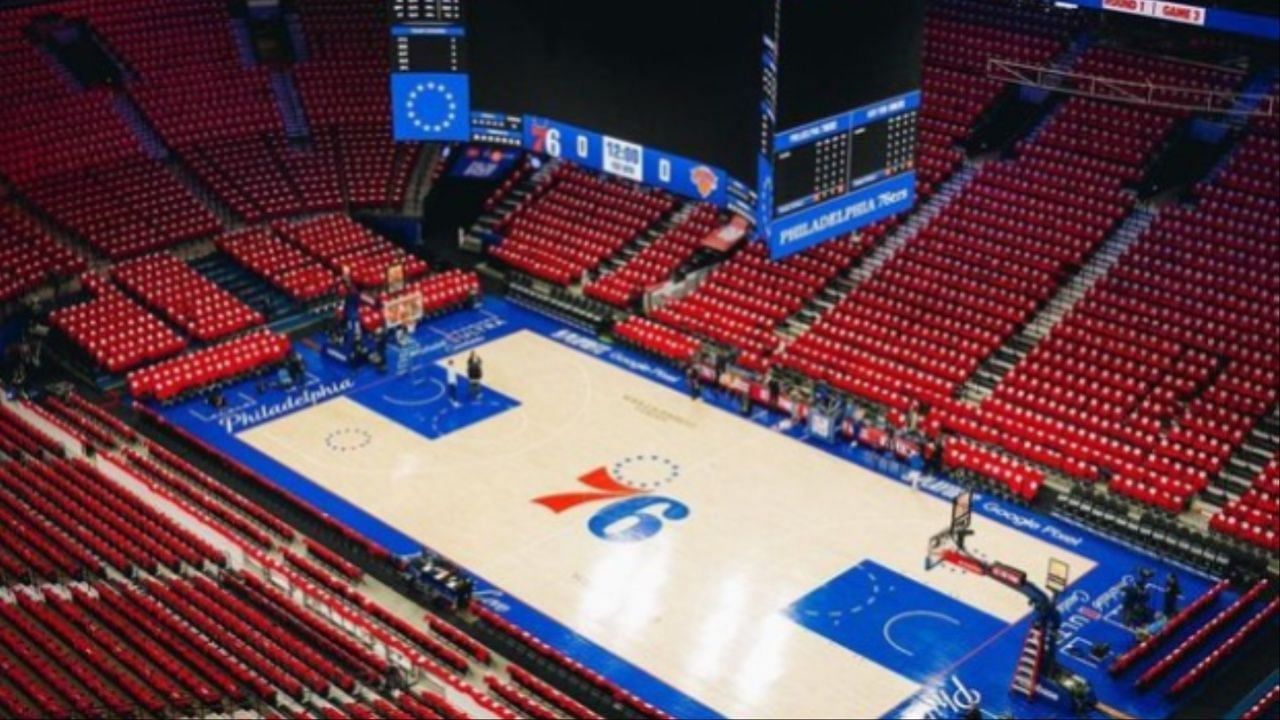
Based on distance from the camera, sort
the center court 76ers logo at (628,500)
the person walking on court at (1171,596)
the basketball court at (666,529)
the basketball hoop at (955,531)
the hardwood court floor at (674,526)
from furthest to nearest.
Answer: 1. the center court 76ers logo at (628,500)
2. the person walking on court at (1171,596)
3. the hardwood court floor at (674,526)
4. the basketball court at (666,529)
5. the basketball hoop at (955,531)

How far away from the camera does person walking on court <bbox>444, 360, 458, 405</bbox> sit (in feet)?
155

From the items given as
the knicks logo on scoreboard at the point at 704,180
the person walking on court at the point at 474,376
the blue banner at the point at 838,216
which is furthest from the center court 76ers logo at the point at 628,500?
the blue banner at the point at 838,216

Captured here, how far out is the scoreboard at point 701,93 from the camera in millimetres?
32031

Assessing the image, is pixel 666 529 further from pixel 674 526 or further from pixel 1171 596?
pixel 1171 596

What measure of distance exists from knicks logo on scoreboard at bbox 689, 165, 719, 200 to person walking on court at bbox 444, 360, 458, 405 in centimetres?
1324

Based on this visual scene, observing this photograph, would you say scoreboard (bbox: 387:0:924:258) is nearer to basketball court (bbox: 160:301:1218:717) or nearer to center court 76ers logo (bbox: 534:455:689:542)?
center court 76ers logo (bbox: 534:455:689:542)

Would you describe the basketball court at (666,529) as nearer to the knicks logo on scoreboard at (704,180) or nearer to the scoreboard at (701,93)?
the scoreboard at (701,93)

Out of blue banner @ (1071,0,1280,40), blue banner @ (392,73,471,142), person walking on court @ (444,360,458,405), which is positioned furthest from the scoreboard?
person walking on court @ (444,360,458,405)

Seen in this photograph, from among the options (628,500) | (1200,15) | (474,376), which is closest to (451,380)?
(474,376)

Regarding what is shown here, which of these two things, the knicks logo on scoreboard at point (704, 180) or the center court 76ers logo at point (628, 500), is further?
the center court 76ers logo at point (628, 500)

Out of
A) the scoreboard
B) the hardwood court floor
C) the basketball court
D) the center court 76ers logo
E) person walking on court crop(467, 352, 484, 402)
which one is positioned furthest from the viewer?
person walking on court crop(467, 352, 484, 402)

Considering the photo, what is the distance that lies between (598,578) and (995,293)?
16068 millimetres

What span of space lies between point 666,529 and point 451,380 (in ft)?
33.1

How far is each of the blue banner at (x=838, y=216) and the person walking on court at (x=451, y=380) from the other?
1649 cm
